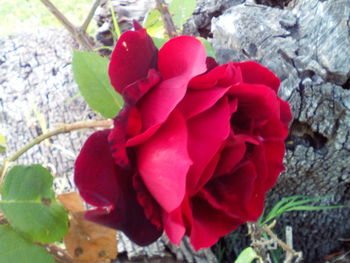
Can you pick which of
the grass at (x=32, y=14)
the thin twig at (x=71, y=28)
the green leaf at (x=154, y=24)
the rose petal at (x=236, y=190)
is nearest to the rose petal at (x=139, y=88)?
the rose petal at (x=236, y=190)

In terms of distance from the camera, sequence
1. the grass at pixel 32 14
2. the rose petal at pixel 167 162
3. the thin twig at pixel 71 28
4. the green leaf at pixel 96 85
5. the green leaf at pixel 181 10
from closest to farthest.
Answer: the rose petal at pixel 167 162, the green leaf at pixel 96 85, the thin twig at pixel 71 28, the green leaf at pixel 181 10, the grass at pixel 32 14

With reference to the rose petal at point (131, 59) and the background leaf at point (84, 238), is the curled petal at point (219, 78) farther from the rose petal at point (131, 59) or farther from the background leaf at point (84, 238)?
the background leaf at point (84, 238)

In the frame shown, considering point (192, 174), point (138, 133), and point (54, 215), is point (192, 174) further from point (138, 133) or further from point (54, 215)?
point (54, 215)

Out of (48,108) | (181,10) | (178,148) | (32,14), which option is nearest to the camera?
(178,148)

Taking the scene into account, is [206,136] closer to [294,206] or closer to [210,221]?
[210,221]

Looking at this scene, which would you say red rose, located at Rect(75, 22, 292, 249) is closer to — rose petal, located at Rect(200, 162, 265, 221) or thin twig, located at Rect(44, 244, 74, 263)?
rose petal, located at Rect(200, 162, 265, 221)

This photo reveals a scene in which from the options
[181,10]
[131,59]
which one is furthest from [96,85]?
[181,10]
